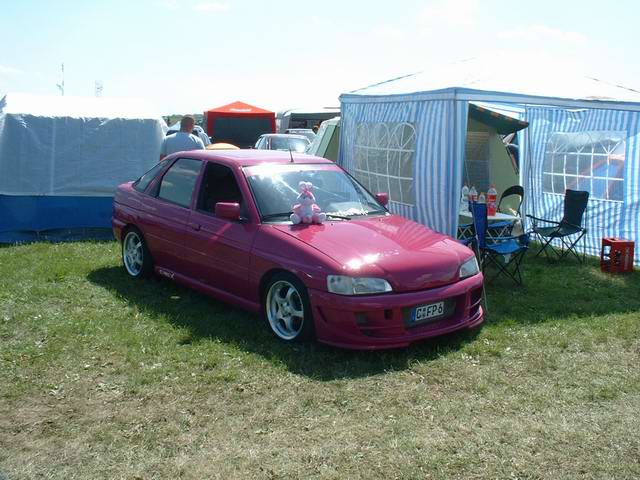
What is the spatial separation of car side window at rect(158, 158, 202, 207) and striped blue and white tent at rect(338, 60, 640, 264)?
291 centimetres

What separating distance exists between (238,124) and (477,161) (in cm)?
1455

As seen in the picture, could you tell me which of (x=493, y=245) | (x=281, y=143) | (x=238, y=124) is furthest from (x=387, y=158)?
(x=238, y=124)

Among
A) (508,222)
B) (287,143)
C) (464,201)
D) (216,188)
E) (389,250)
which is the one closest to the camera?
(389,250)

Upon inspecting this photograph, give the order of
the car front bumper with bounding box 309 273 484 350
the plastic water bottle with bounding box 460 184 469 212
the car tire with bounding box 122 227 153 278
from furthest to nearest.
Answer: the plastic water bottle with bounding box 460 184 469 212, the car tire with bounding box 122 227 153 278, the car front bumper with bounding box 309 273 484 350

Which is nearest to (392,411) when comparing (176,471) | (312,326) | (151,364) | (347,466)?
(347,466)

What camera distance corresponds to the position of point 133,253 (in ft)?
24.7

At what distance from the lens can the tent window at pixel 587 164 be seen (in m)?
9.59

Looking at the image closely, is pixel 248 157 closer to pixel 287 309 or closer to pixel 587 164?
pixel 287 309

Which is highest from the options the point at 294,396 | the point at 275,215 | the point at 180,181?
the point at 180,181

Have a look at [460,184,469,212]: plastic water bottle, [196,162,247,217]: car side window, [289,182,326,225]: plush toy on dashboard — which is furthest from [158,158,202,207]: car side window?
[460,184,469,212]: plastic water bottle

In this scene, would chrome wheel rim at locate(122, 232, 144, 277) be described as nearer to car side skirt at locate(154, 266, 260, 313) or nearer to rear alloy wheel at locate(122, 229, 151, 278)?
rear alloy wheel at locate(122, 229, 151, 278)

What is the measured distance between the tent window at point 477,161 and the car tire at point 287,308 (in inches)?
268

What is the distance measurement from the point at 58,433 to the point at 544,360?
11.6 feet

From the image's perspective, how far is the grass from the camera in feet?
12.0
